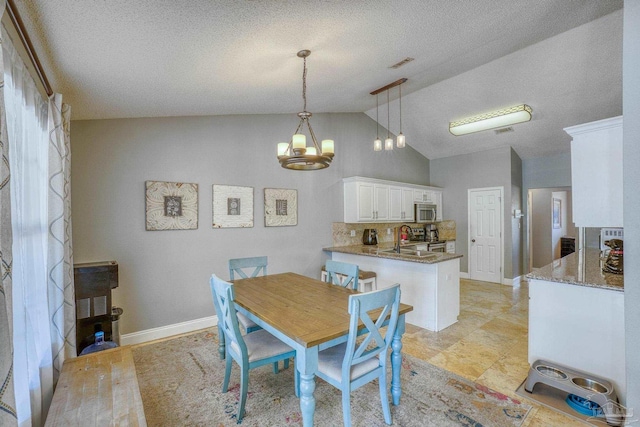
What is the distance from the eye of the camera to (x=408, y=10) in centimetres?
209

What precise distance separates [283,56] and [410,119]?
383 cm

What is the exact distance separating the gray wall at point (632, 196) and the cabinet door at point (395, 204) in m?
3.89

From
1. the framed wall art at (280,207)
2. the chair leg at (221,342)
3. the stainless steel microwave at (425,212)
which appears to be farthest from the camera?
the stainless steel microwave at (425,212)

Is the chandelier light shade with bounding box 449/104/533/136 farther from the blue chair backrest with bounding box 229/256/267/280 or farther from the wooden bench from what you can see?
the wooden bench

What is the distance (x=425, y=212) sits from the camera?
620cm

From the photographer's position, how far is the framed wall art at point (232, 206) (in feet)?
12.2

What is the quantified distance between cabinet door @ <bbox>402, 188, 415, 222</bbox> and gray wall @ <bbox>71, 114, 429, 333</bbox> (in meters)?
1.71

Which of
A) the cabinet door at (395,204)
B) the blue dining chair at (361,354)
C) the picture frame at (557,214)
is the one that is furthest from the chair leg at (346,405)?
the picture frame at (557,214)

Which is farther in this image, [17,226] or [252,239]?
[252,239]

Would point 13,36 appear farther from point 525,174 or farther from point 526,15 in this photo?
point 525,174

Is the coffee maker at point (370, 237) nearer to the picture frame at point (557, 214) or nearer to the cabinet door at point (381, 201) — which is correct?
the cabinet door at point (381, 201)

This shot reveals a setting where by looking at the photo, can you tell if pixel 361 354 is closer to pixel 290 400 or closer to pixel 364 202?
pixel 290 400

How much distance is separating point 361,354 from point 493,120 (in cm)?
439

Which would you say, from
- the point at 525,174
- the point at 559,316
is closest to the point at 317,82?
the point at 559,316
